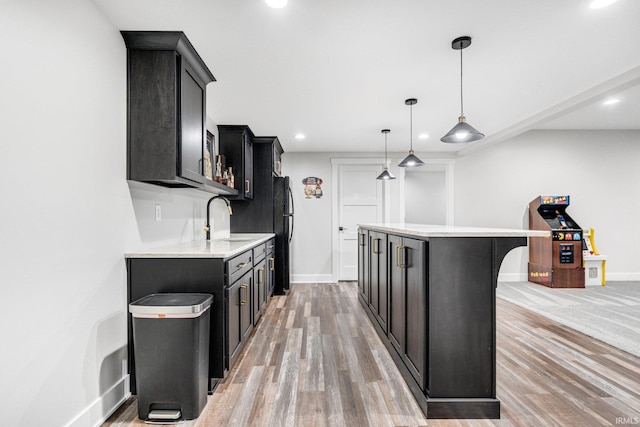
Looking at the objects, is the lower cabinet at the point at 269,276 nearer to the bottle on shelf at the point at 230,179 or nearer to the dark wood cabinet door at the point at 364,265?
the bottle on shelf at the point at 230,179

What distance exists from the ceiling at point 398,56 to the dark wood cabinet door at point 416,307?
1.40 meters

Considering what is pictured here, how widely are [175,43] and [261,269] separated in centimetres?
219

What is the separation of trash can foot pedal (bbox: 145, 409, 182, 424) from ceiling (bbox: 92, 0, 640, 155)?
2293 millimetres

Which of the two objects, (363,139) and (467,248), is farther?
(363,139)

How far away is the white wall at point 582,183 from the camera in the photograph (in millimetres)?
5504

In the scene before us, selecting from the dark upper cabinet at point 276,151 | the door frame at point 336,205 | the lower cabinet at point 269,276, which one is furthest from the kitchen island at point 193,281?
the door frame at point 336,205

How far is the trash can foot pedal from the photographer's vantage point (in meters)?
1.76

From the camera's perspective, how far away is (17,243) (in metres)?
1.30

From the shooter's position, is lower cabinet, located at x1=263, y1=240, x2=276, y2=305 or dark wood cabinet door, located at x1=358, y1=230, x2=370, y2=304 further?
lower cabinet, located at x1=263, y1=240, x2=276, y2=305

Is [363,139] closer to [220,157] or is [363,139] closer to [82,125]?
[220,157]

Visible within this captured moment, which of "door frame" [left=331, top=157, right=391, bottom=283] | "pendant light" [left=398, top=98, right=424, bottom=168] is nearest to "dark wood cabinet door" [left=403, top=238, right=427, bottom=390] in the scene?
"pendant light" [left=398, top=98, right=424, bottom=168]

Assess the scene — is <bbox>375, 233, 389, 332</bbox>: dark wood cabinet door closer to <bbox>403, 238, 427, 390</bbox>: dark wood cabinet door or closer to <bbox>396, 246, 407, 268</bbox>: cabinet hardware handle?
<bbox>396, 246, 407, 268</bbox>: cabinet hardware handle

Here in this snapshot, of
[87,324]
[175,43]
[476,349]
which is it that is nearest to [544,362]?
[476,349]

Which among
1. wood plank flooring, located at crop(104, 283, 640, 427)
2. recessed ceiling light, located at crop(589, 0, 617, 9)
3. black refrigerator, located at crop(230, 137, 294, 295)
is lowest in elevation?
wood plank flooring, located at crop(104, 283, 640, 427)
